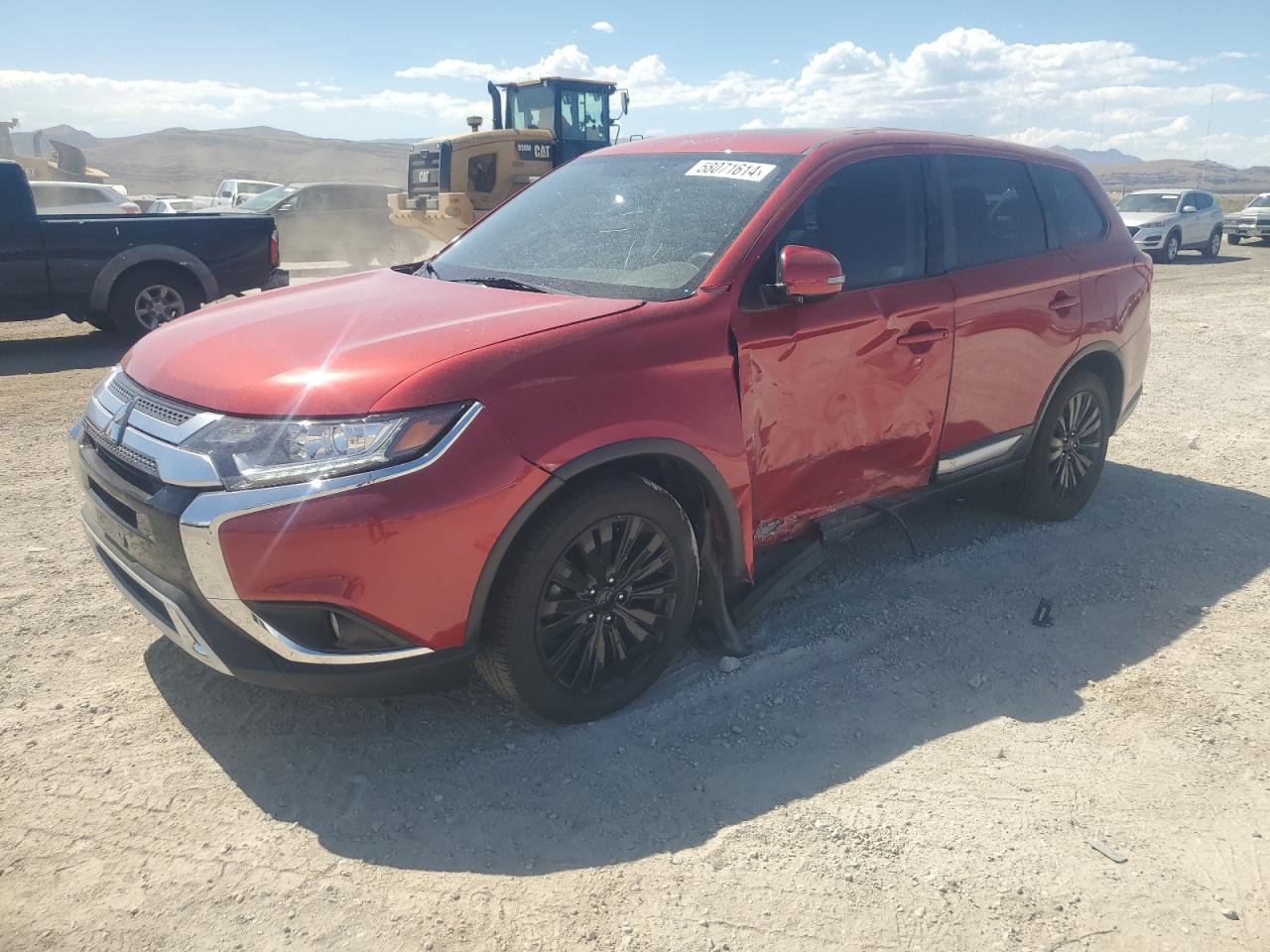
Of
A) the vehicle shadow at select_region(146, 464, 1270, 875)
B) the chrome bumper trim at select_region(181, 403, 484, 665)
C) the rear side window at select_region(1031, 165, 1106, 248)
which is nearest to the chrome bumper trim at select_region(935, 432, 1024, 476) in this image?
the vehicle shadow at select_region(146, 464, 1270, 875)

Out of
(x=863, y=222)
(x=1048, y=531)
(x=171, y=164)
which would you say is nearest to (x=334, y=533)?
(x=863, y=222)

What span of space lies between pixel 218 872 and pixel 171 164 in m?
131

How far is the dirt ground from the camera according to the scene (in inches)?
97.3

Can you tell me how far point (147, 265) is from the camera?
9867 millimetres

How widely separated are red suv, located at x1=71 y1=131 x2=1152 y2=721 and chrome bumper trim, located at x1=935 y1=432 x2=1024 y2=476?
0.02m

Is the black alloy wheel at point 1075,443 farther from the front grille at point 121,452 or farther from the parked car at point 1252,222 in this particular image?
the parked car at point 1252,222

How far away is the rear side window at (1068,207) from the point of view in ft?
16.0

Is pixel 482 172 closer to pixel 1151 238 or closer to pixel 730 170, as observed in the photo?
pixel 730 170

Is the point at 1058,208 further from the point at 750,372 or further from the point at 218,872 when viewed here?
the point at 218,872

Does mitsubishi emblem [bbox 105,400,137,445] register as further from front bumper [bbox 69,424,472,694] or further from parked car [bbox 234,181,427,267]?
parked car [bbox 234,181,427,267]

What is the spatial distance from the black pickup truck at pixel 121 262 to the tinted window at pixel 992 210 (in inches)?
322

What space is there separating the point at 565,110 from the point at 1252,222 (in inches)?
813

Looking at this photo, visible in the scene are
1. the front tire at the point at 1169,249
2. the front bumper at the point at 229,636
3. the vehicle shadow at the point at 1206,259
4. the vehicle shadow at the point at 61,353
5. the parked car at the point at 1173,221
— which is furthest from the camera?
the vehicle shadow at the point at 1206,259

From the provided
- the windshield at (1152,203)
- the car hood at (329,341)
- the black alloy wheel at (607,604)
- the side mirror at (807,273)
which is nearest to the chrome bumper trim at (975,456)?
the side mirror at (807,273)
